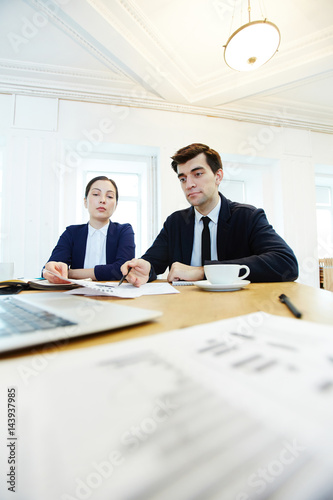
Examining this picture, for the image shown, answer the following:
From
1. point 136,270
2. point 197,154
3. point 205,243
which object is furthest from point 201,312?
point 197,154

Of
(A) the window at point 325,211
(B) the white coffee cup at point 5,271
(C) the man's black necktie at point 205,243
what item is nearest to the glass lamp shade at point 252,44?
(C) the man's black necktie at point 205,243

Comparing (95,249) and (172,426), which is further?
(95,249)

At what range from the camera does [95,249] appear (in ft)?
5.13

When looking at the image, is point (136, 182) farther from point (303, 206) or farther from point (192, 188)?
point (303, 206)

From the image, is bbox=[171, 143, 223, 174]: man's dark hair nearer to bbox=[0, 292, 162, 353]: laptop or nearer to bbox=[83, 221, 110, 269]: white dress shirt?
bbox=[83, 221, 110, 269]: white dress shirt

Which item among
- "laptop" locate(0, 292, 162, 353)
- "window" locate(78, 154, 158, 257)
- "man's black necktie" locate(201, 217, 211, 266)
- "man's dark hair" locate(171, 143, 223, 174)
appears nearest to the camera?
"laptop" locate(0, 292, 162, 353)

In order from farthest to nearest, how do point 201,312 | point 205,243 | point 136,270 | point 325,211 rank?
point 325,211
point 205,243
point 136,270
point 201,312

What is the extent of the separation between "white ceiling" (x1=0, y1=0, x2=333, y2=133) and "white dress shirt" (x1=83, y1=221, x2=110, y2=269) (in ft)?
5.05

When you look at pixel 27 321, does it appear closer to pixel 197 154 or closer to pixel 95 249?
pixel 197 154

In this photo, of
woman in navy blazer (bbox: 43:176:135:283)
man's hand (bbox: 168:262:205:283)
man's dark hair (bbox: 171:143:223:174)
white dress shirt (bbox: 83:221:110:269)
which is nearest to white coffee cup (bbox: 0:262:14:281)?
woman in navy blazer (bbox: 43:176:135:283)

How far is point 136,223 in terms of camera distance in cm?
306

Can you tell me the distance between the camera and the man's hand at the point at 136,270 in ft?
2.37

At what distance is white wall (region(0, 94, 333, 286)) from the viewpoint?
2.41m

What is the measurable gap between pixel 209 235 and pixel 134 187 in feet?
7.04
